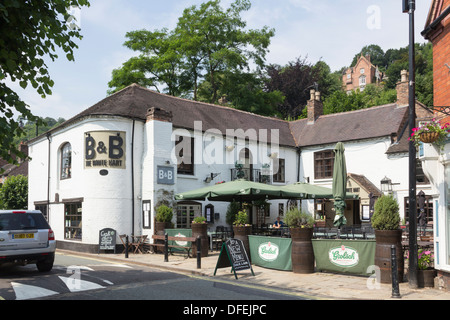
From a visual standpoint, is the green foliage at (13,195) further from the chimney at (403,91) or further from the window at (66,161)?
the chimney at (403,91)

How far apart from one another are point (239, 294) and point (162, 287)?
1892 millimetres

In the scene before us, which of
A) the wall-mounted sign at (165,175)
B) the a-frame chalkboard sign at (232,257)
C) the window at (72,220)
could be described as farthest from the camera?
the window at (72,220)

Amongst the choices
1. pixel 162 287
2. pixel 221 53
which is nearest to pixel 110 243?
pixel 162 287

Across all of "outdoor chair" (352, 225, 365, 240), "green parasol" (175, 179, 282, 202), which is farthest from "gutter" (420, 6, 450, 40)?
"green parasol" (175, 179, 282, 202)

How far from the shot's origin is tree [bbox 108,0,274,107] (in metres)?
36.4

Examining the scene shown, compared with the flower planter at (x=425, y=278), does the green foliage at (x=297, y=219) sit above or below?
above

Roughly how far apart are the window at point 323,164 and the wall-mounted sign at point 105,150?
42.7 ft

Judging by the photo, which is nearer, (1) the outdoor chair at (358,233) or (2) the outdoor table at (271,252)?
(2) the outdoor table at (271,252)

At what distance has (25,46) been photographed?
23.7 feet

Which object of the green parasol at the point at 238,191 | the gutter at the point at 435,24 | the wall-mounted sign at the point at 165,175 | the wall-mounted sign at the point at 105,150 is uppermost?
the gutter at the point at 435,24

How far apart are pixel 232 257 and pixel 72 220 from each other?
12.1 meters

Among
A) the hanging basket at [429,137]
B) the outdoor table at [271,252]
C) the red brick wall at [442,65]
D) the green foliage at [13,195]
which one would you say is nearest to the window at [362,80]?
the green foliage at [13,195]

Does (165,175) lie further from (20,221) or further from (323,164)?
(323,164)

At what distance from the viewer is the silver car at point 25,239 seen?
415 inches
